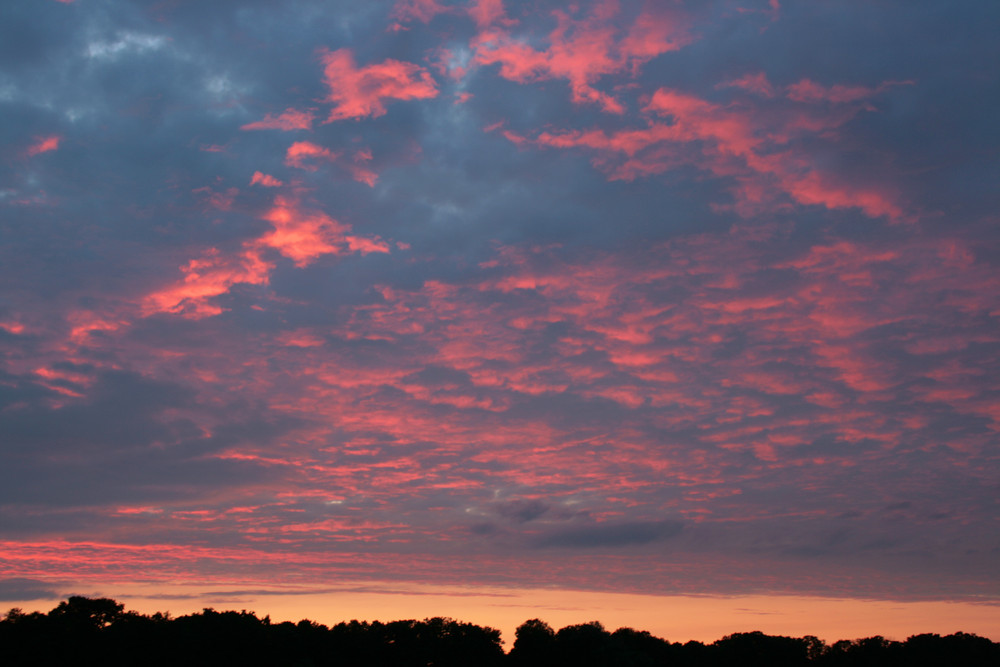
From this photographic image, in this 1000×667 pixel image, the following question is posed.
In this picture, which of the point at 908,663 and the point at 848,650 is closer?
the point at 908,663

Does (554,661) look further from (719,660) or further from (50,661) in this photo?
(50,661)

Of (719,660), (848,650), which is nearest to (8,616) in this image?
(719,660)

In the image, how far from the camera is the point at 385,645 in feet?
488

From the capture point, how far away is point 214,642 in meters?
128

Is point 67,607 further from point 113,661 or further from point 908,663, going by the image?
point 908,663

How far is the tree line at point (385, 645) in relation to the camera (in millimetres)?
121438

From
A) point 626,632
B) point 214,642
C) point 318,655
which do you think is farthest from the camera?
point 626,632

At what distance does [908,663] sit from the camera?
157375 mm

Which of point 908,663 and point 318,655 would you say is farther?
point 908,663

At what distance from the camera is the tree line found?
121438 mm

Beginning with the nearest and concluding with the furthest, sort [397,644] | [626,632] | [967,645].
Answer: [397,644]
[967,645]
[626,632]

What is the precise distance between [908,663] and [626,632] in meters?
53.3

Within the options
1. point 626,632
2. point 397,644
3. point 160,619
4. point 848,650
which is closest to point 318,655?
point 397,644

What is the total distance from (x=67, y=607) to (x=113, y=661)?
63.1 feet
